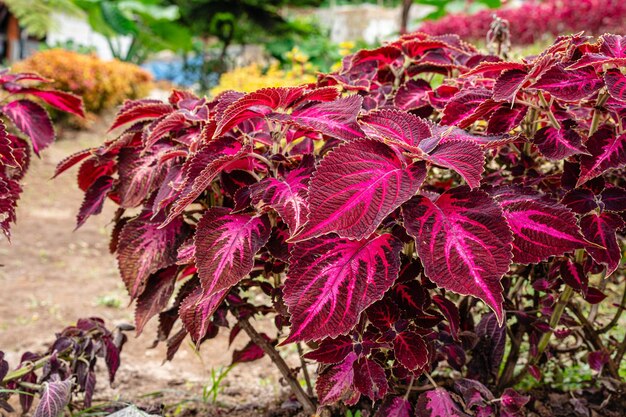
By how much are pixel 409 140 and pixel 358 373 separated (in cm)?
44

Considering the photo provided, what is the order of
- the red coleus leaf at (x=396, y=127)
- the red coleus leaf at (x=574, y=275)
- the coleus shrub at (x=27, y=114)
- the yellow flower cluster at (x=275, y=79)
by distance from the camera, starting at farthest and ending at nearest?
the yellow flower cluster at (x=275, y=79) < the coleus shrub at (x=27, y=114) < the red coleus leaf at (x=574, y=275) < the red coleus leaf at (x=396, y=127)

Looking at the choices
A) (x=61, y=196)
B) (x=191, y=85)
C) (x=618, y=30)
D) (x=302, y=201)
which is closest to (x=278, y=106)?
(x=302, y=201)

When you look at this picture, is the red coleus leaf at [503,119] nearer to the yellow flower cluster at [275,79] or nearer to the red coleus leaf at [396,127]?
the red coleus leaf at [396,127]

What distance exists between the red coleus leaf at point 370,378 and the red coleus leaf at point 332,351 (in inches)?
1.2

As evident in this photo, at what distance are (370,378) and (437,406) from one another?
0.50 ft

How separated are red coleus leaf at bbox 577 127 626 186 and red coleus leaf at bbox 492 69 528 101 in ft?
0.57

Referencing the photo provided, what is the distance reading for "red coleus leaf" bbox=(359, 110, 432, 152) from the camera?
0.95m

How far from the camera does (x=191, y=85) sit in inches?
412

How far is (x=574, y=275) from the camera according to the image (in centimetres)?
120

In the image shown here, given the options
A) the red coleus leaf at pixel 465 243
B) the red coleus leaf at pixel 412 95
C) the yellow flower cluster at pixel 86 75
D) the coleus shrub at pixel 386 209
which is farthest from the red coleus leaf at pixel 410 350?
the yellow flower cluster at pixel 86 75

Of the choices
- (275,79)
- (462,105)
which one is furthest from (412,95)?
(275,79)

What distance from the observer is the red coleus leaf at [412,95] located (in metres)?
1.35

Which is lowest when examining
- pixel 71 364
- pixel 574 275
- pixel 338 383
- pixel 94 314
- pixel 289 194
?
pixel 94 314

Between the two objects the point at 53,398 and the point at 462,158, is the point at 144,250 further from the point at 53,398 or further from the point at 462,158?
the point at 462,158
